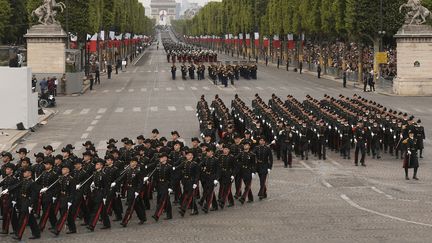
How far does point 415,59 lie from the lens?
59.4 m

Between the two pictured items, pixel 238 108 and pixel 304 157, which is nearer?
pixel 304 157

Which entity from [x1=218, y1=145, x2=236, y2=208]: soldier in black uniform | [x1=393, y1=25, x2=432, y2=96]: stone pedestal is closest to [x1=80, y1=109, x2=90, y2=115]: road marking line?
[x1=393, y1=25, x2=432, y2=96]: stone pedestal

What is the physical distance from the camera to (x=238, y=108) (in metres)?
36.1

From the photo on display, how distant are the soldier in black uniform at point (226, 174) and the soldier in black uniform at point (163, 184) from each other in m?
1.59

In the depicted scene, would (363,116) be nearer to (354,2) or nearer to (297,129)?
(297,129)

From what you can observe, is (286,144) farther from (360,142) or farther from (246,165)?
(246,165)

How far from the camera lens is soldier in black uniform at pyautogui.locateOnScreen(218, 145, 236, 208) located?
→ 829 inches

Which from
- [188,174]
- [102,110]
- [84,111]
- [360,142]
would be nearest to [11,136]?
[84,111]

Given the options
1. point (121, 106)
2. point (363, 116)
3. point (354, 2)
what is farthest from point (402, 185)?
point (354, 2)

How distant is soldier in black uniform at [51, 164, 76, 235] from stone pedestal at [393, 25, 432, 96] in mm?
43931

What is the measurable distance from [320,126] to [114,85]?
43.6 meters

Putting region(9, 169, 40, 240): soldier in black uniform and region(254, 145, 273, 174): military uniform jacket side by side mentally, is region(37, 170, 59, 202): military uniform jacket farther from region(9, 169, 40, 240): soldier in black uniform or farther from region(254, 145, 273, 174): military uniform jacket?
region(254, 145, 273, 174): military uniform jacket

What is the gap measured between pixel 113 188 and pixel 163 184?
130 cm

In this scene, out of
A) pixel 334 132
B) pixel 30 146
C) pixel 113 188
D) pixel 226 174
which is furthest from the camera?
pixel 30 146
